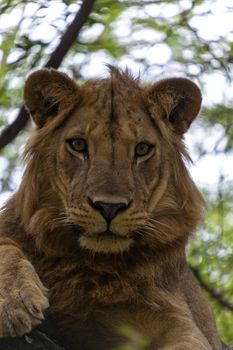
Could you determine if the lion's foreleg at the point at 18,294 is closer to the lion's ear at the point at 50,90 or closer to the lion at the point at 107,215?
the lion at the point at 107,215

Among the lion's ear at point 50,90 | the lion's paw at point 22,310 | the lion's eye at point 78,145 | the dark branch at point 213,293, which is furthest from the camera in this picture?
the dark branch at point 213,293

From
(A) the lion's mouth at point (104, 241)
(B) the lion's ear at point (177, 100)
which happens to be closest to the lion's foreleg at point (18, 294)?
(A) the lion's mouth at point (104, 241)

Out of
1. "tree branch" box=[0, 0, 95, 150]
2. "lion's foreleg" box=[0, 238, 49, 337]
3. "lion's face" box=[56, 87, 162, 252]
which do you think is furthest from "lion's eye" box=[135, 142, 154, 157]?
"tree branch" box=[0, 0, 95, 150]

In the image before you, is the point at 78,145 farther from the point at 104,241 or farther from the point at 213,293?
the point at 213,293

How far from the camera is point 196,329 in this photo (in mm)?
6586

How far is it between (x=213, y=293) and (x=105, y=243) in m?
2.27

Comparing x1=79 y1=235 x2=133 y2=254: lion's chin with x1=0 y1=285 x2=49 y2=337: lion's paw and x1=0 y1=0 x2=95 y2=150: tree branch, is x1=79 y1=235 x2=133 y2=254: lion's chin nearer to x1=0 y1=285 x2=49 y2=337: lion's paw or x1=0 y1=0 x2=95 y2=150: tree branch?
x1=0 y1=285 x2=49 y2=337: lion's paw

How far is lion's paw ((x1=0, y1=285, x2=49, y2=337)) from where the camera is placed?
5.76 metres

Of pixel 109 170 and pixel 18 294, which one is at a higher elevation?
pixel 109 170

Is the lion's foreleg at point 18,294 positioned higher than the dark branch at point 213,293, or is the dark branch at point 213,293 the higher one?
the lion's foreleg at point 18,294

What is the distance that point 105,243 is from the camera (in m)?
6.42

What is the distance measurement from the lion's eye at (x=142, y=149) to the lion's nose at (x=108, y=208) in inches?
20.8

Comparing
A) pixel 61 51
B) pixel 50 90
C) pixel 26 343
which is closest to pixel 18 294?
pixel 26 343

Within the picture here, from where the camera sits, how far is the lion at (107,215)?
6.39m
